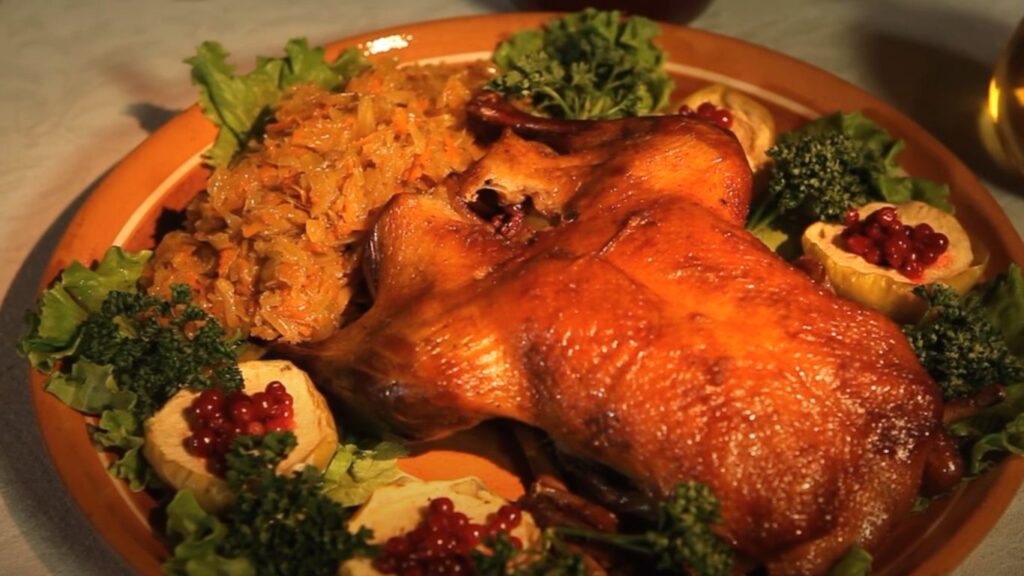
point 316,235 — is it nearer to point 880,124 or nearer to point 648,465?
point 648,465

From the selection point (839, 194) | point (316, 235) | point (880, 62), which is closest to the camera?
point (316, 235)

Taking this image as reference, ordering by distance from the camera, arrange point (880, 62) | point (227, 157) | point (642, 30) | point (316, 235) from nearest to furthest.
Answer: point (316, 235), point (227, 157), point (642, 30), point (880, 62)

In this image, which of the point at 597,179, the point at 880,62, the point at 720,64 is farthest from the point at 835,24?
the point at 597,179

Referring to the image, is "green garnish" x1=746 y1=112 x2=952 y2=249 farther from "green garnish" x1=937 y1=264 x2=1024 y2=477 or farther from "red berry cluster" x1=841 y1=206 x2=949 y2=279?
"green garnish" x1=937 y1=264 x2=1024 y2=477

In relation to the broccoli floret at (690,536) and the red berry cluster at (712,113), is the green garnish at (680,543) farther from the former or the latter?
the red berry cluster at (712,113)

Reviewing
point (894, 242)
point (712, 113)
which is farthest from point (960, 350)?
point (712, 113)

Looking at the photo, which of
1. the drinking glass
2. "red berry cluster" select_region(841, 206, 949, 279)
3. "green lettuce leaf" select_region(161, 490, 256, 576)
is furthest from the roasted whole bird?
the drinking glass
